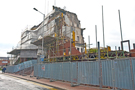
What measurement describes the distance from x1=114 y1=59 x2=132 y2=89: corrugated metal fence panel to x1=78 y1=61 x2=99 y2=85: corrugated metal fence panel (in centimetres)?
171

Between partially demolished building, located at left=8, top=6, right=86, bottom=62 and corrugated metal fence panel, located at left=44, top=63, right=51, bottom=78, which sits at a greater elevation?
partially demolished building, located at left=8, top=6, right=86, bottom=62

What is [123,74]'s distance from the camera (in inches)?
307

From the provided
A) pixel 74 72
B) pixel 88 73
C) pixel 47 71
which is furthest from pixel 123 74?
pixel 47 71

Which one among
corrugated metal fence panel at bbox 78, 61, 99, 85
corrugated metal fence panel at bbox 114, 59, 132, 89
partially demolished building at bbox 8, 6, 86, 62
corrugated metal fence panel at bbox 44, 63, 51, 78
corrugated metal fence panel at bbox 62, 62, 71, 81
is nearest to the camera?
corrugated metal fence panel at bbox 114, 59, 132, 89

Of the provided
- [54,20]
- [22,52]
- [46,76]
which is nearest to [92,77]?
[46,76]

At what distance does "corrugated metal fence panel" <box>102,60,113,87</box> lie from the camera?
8602 mm

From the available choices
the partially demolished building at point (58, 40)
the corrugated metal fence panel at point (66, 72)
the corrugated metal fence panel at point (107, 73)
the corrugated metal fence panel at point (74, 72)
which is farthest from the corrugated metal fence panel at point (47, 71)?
the corrugated metal fence panel at point (107, 73)

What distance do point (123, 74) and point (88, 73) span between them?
3050 mm

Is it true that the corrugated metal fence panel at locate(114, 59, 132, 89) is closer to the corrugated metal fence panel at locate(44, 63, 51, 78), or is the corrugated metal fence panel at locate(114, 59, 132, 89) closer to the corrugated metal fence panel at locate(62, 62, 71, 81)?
the corrugated metal fence panel at locate(62, 62, 71, 81)

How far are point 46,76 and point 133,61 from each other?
11.2 metres

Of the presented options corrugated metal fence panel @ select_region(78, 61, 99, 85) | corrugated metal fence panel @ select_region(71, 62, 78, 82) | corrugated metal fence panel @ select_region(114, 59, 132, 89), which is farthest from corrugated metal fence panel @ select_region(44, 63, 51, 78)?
corrugated metal fence panel @ select_region(114, 59, 132, 89)

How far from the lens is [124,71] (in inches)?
305

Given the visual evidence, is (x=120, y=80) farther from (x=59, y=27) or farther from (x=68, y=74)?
(x=59, y=27)

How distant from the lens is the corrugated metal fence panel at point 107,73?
8.60 meters
